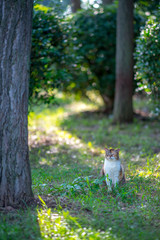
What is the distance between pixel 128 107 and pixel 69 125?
74.3 inches

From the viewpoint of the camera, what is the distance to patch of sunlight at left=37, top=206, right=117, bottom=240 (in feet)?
8.06

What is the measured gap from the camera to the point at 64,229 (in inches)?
100

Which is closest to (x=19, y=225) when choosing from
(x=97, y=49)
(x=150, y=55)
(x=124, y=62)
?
(x=150, y=55)

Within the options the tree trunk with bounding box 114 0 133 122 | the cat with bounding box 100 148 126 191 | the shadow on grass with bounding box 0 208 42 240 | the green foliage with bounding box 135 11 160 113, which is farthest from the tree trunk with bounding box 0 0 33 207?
the tree trunk with bounding box 114 0 133 122

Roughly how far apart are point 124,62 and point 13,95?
5.33 meters

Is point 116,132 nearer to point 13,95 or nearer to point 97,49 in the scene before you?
point 97,49

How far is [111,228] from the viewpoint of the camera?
2592 millimetres

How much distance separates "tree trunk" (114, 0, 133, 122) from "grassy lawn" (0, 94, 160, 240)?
1258mm

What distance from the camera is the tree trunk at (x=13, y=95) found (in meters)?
2.85

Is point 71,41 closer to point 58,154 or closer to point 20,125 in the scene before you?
point 58,154

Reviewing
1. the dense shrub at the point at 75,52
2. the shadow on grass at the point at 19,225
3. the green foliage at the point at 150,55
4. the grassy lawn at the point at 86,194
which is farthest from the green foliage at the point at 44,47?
the shadow on grass at the point at 19,225

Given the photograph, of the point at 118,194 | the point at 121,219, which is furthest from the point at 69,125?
the point at 121,219

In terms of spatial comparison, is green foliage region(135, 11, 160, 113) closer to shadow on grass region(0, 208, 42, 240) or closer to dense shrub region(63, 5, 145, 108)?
dense shrub region(63, 5, 145, 108)

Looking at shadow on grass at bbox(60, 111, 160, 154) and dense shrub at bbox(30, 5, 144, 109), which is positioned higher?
dense shrub at bbox(30, 5, 144, 109)
